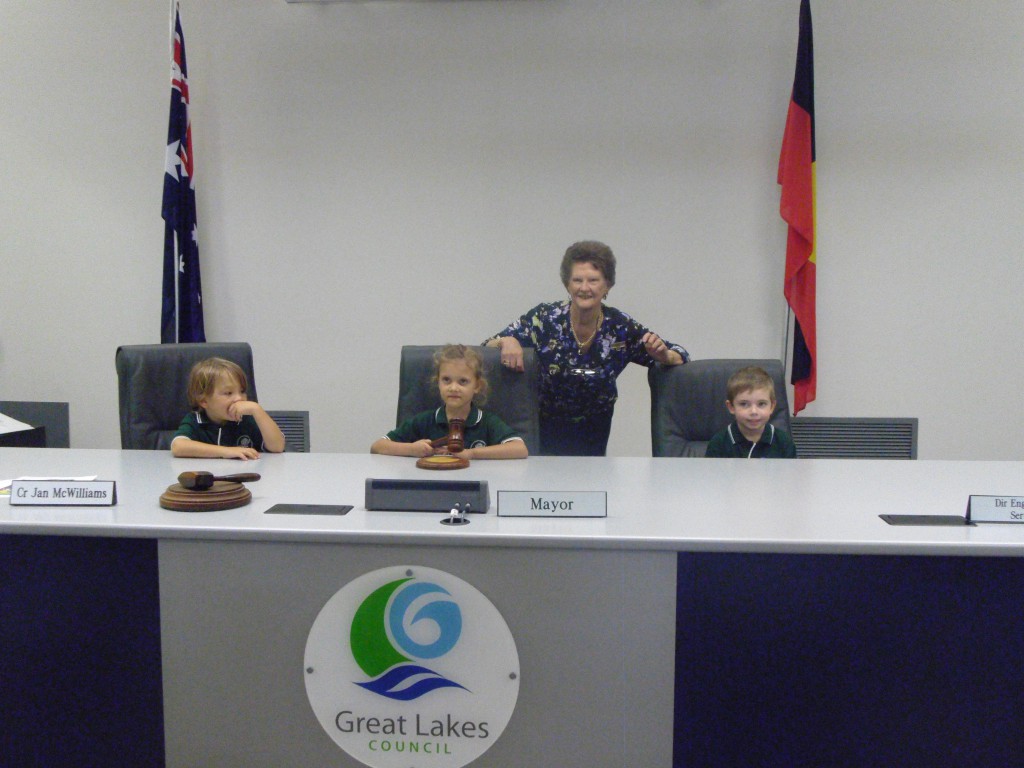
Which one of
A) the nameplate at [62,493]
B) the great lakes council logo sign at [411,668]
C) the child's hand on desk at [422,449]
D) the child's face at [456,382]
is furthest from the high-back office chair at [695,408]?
the nameplate at [62,493]

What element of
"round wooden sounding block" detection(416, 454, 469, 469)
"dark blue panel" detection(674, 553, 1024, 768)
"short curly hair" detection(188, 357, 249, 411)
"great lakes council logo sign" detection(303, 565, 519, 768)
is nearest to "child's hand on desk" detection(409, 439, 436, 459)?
"round wooden sounding block" detection(416, 454, 469, 469)

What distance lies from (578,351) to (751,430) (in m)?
0.71

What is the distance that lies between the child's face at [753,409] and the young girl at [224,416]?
4.20 ft

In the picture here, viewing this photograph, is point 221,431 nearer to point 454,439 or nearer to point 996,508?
point 454,439

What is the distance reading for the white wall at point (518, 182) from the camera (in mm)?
3707

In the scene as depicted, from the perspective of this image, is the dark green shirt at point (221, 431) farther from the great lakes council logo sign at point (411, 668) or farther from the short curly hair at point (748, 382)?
the short curly hair at point (748, 382)

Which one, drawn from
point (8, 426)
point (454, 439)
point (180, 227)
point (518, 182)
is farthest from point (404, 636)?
point (180, 227)

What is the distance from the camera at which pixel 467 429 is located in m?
2.28

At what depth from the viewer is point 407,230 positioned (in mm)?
3902

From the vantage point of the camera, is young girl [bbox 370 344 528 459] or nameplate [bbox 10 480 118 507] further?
young girl [bbox 370 344 528 459]

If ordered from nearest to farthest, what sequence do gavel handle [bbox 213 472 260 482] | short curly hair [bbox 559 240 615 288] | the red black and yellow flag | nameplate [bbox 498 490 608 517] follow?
nameplate [bbox 498 490 608 517] → gavel handle [bbox 213 472 260 482] → short curly hair [bbox 559 240 615 288] → the red black and yellow flag

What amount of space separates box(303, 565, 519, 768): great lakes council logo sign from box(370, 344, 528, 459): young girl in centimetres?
94

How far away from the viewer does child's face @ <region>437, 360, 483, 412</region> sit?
88.0 inches

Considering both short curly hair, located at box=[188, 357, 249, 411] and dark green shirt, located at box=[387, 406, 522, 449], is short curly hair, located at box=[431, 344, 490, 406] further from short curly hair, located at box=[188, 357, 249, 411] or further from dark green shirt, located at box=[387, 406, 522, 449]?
short curly hair, located at box=[188, 357, 249, 411]
